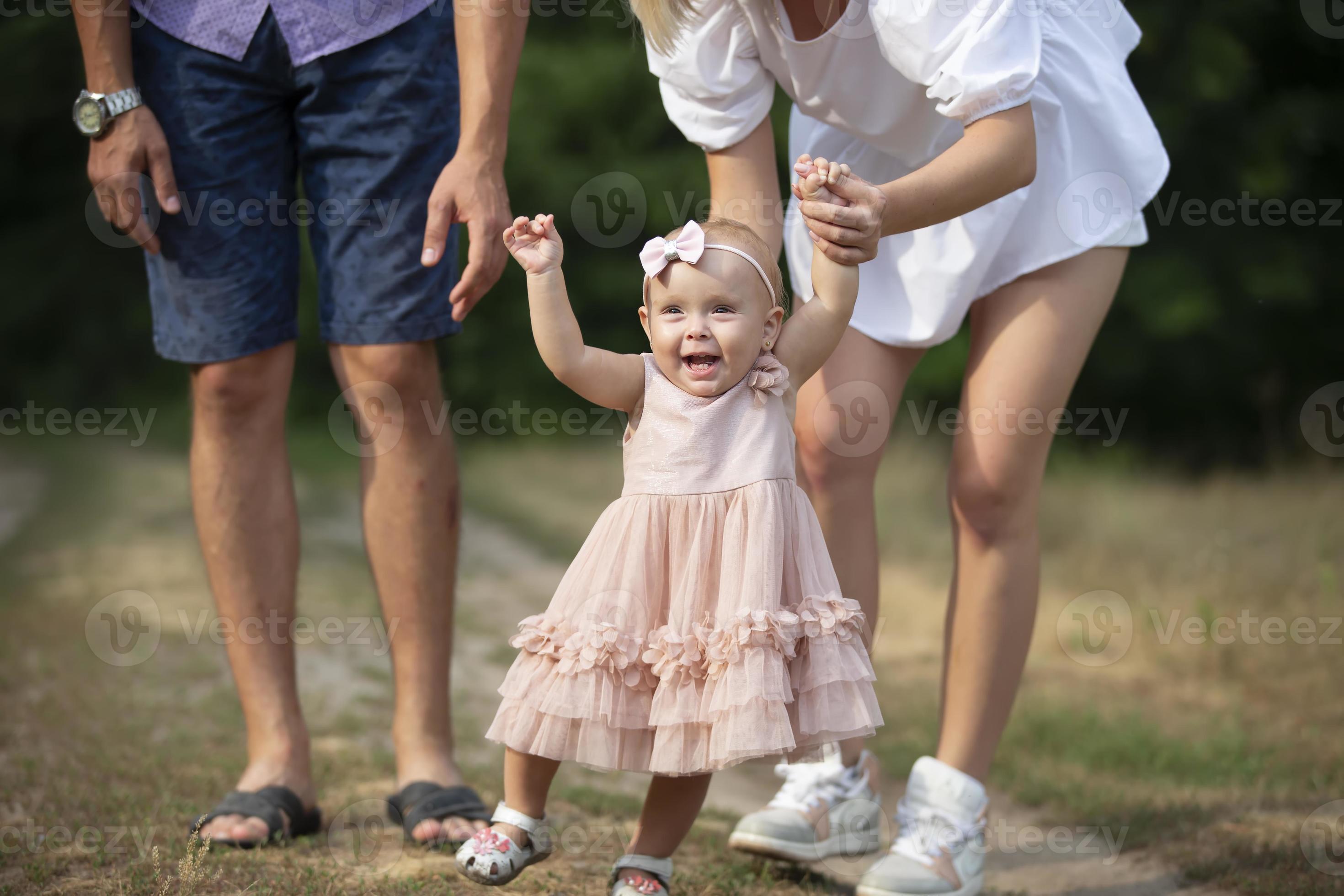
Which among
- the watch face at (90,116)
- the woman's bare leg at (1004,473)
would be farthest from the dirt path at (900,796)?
the watch face at (90,116)

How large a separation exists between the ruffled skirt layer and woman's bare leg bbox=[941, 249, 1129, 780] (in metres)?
0.50

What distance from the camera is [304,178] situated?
2.36 m

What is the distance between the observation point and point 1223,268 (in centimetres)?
977

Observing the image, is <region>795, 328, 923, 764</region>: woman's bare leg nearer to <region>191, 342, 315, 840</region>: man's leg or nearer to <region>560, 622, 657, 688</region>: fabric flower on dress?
<region>560, 622, 657, 688</region>: fabric flower on dress

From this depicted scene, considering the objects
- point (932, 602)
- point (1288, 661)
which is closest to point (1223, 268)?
point (932, 602)

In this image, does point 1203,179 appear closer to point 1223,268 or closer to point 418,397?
point 1223,268

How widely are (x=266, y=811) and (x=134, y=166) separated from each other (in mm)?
1210

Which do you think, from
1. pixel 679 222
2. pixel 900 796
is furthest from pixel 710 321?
pixel 679 222

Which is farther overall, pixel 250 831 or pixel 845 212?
pixel 250 831
